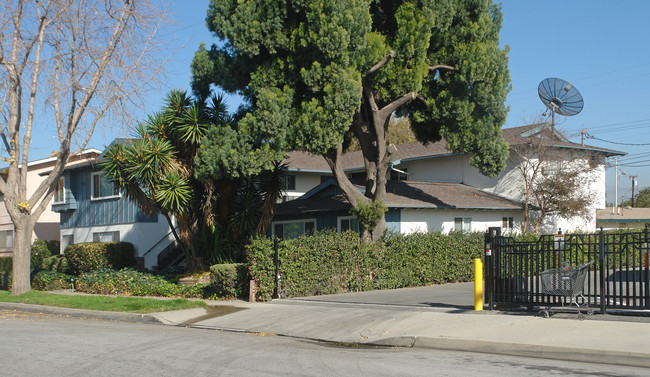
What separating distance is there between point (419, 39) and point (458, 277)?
8.55m

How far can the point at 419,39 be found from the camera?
1992cm

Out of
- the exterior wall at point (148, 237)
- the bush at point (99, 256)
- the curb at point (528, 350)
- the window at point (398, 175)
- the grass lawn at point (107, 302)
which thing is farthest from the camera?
the window at point (398, 175)

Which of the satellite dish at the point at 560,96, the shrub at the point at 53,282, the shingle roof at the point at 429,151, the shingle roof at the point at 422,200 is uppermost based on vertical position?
the satellite dish at the point at 560,96

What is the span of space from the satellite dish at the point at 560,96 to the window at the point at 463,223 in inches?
316

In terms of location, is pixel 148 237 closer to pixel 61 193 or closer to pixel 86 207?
pixel 86 207

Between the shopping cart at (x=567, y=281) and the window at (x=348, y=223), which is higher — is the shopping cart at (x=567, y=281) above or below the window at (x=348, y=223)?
below

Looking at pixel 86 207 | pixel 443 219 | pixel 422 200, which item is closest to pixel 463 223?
pixel 443 219

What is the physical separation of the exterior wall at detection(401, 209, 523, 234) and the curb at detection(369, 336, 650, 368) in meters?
11.7

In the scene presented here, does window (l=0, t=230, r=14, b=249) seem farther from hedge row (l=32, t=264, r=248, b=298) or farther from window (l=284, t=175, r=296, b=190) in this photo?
window (l=284, t=175, r=296, b=190)

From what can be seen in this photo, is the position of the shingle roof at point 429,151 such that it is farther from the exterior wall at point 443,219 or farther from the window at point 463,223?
the window at point 463,223

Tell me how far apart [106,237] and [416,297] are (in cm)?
2004

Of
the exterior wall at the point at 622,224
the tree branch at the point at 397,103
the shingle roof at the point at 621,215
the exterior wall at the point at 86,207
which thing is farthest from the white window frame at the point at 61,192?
the exterior wall at the point at 622,224

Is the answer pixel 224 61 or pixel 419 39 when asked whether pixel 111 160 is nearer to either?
pixel 224 61

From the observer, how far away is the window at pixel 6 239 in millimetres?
40656
